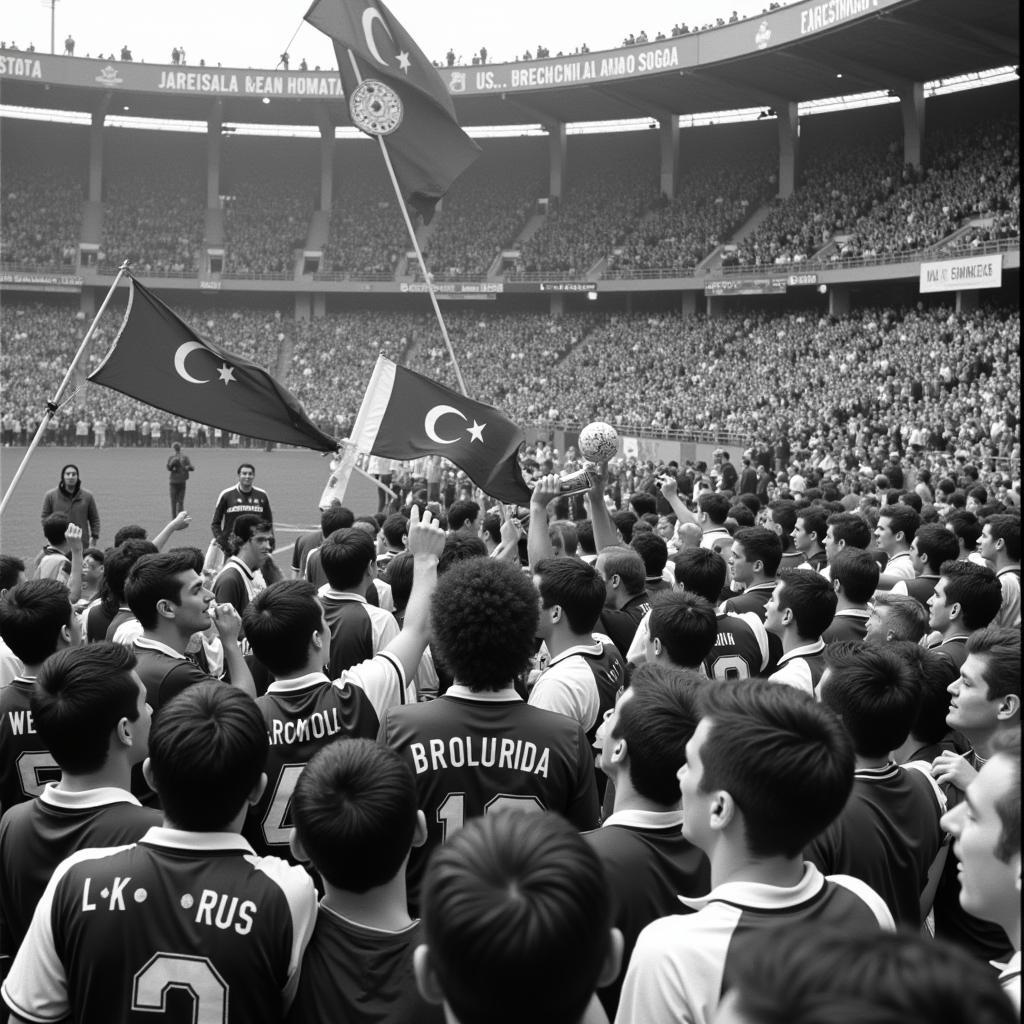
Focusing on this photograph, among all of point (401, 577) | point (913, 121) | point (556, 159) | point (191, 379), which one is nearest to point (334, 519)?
point (191, 379)

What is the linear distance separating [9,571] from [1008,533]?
254 inches

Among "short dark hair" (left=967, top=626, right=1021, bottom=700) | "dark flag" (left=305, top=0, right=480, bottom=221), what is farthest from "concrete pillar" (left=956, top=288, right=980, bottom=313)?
"short dark hair" (left=967, top=626, right=1021, bottom=700)

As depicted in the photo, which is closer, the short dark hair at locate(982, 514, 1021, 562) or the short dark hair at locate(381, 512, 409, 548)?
the short dark hair at locate(982, 514, 1021, 562)

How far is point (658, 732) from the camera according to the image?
9.77ft

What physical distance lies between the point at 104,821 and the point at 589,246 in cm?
4896

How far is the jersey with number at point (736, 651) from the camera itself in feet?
18.1

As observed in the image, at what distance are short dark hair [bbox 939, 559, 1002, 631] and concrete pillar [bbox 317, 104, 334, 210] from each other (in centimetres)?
5182

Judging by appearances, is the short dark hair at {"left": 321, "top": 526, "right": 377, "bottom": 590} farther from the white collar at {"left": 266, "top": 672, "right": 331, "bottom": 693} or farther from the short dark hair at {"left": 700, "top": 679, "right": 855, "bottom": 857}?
the short dark hair at {"left": 700, "top": 679, "right": 855, "bottom": 857}

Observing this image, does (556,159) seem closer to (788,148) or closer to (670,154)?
(670,154)

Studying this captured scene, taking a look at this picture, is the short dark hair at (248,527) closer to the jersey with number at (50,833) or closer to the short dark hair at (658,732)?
the jersey with number at (50,833)

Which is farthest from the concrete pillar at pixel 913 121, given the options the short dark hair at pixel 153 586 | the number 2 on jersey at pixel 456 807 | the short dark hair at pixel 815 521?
the number 2 on jersey at pixel 456 807

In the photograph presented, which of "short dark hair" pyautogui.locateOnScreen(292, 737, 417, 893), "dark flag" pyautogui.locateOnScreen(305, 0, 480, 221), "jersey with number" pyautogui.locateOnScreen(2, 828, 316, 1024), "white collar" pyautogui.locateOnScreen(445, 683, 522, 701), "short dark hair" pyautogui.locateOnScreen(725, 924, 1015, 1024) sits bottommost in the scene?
"jersey with number" pyautogui.locateOnScreen(2, 828, 316, 1024)

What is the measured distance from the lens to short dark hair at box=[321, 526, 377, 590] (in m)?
5.78

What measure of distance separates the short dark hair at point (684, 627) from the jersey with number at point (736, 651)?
78 centimetres
